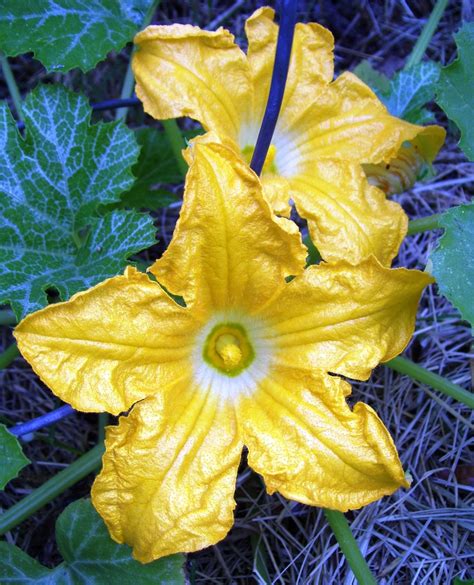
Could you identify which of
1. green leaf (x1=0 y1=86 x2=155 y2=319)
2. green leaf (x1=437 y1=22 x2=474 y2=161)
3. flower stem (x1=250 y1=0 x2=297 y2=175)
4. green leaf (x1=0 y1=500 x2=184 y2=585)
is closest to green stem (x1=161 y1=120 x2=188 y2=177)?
green leaf (x1=0 y1=86 x2=155 y2=319)

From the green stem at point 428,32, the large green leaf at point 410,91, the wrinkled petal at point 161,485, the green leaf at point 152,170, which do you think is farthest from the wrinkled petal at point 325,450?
the green stem at point 428,32

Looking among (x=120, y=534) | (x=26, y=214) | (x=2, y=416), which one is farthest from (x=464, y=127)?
(x=2, y=416)

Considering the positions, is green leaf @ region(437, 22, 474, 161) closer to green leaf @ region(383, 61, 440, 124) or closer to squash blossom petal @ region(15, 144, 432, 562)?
green leaf @ region(383, 61, 440, 124)

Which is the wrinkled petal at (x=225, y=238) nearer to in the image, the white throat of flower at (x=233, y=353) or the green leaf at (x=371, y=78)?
the white throat of flower at (x=233, y=353)

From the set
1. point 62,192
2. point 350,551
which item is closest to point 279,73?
point 62,192

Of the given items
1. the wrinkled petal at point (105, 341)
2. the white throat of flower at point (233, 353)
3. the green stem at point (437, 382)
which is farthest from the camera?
the green stem at point (437, 382)
